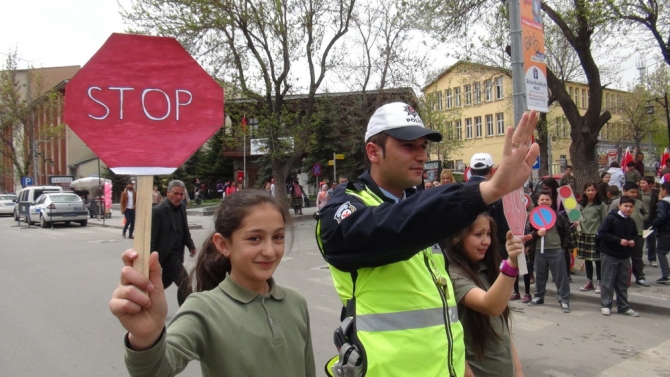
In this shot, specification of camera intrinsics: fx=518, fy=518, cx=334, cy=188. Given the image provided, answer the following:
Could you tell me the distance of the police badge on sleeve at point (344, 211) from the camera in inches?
64.1

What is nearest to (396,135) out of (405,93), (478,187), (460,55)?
(478,187)

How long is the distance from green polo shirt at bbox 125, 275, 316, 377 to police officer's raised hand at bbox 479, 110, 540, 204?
102cm

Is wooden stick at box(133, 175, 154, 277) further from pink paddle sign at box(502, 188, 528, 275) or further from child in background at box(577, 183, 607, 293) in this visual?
child in background at box(577, 183, 607, 293)

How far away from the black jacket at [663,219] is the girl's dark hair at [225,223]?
8800mm

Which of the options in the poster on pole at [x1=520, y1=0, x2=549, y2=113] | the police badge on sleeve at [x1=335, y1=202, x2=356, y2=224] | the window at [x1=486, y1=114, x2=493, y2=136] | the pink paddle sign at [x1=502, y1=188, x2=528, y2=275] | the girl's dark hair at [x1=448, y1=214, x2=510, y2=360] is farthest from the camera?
the window at [x1=486, y1=114, x2=493, y2=136]

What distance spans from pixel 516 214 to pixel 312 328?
4580 millimetres

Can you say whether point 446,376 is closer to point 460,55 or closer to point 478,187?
point 478,187

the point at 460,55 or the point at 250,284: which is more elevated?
the point at 460,55

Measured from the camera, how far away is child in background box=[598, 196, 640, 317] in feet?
23.0

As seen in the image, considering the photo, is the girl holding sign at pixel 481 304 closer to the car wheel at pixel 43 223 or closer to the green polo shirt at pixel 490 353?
the green polo shirt at pixel 490 353

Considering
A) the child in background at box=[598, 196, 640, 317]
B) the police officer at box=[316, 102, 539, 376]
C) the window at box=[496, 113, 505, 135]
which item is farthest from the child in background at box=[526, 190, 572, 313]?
the window at box=[496, 113, 505, 135]

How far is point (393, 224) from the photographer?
1451 mm

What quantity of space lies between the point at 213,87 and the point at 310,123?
2113 centimetres

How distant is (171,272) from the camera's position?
6.51m
